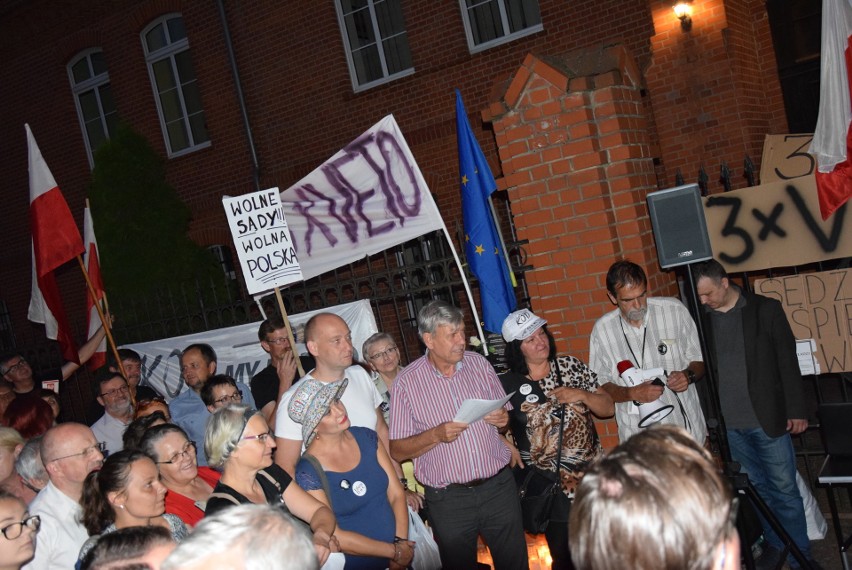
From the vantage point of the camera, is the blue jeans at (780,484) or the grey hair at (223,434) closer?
the grey hair at (223,434)

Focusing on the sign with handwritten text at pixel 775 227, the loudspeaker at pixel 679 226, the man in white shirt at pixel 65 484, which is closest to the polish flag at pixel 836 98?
the sign with handwritten text at pixel 775 227

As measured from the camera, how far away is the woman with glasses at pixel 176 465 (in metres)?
4.32

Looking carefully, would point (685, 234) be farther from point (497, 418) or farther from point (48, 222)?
point (48, 222)

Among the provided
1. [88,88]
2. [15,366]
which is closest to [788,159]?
[15,366]

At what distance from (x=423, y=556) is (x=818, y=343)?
10.5ft

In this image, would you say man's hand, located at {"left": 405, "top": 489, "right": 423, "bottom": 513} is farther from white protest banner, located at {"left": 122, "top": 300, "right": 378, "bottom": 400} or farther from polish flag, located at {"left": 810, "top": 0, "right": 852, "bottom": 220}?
polish flag, located at {"left": 810, "top": 0, "right": 852, "bottom": 220}

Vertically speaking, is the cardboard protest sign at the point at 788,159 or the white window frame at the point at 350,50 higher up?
the white window frame at the point at 350,50

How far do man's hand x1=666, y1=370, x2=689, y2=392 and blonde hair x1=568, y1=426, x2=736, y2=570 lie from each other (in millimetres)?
2858

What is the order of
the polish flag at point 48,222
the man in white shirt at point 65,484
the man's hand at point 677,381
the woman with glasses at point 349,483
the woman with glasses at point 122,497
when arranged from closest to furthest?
1. the woman with glasses at point 122,497
2. the man in white shirt at point 65,484
3. the woman with glasses at point 349,483
4. the man's hand at point 677,381
5. the polish flag at point 48,222

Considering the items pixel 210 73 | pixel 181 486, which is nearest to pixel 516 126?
pixel 181 486

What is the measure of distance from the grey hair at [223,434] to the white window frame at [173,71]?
36.0 ft

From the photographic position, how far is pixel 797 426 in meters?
4.91

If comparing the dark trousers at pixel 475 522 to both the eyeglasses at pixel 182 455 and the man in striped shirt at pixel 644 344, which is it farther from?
the eyeglasses at pixel 182 455

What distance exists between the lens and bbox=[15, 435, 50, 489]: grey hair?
4.70 m
